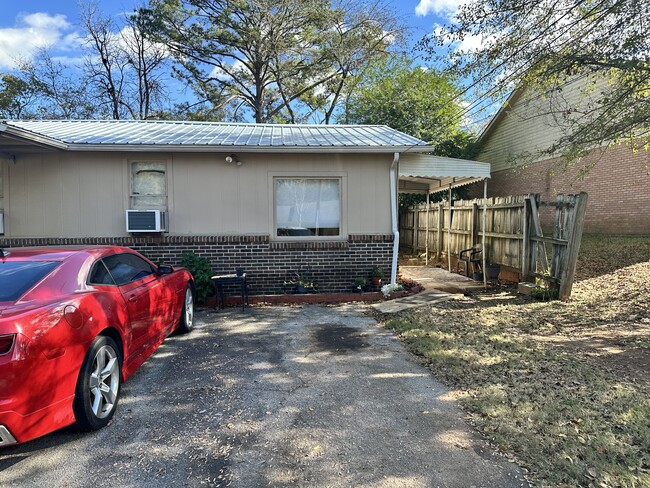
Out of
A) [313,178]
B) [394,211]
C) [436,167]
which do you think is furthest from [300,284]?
[436,167]

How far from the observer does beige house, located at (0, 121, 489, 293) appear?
759 centimetres

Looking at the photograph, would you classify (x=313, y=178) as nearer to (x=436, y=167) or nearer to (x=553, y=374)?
(x=436, y=167)

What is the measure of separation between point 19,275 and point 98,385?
1.04 meters

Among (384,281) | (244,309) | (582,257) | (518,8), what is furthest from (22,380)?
(582,257)

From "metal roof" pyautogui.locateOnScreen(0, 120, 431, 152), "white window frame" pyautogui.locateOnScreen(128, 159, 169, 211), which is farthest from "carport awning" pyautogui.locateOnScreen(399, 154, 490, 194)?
"white window frame" pyautogui.locateOnScreen(128, 159, 169, 211)

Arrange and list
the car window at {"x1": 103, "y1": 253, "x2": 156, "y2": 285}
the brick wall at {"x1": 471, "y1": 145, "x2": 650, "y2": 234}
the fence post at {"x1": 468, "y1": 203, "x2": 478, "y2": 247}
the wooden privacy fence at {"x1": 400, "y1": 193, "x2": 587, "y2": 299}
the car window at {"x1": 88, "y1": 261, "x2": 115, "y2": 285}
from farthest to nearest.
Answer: the brick wall at {"x1": 471, "y1": 145, "x2": 650, "y2": 234}
the fence post at {"x1": 468, "y1": 203, "x2": 478, "y2": 247}
the wooden privacy fence at {"x1": 400, "y1": 193, "x2": 587, "y2": 299}
the car window at {"x1": 103, "y1": 253, "x2": 156, "y2": 285}
the car window at {"x1": 88, "y1": 261, "x2": 115, "y2": 285}

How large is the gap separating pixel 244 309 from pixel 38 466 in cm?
462

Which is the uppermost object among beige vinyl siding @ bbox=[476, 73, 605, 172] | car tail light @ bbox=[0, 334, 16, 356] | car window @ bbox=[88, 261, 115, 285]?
beige vinyl siding @ bbox=[476, 73, 605, 172]

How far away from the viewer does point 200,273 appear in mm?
7375

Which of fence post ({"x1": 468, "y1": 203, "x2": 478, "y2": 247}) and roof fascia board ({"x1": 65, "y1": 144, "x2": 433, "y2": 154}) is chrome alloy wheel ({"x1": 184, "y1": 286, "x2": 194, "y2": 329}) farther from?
fence post ({"x1": 468, "y1": 203, "x2": 478, "y2": 247})

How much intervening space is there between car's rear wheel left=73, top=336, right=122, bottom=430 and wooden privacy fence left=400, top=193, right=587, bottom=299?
22.7 ft

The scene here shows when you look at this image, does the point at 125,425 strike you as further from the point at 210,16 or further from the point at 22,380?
the point at 210,16

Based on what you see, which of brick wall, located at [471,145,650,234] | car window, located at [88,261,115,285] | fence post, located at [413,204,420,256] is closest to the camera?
car window, located at [88,261,115,285]

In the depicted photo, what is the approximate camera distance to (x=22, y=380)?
7.98ft
